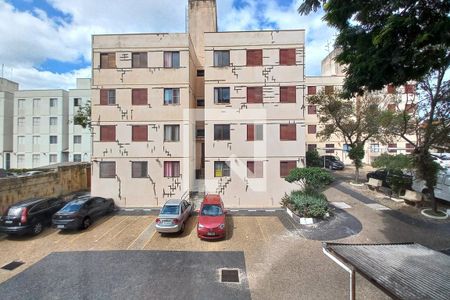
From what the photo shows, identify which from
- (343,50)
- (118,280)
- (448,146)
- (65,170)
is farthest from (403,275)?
(65,170)

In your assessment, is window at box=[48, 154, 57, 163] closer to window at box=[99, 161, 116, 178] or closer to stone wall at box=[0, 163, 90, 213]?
stone wall at box=[0, 163, 90, 213]

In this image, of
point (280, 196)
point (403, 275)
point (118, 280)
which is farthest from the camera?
point (280, 196)

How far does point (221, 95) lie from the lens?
18.9 m

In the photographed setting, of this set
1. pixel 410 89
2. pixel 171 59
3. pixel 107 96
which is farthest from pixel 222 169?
pixel 410 89

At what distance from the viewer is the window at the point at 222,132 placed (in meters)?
18.7

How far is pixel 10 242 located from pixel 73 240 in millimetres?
3099

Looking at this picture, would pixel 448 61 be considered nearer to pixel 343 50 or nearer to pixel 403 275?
pixel 343 50

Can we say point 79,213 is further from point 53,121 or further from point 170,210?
point 53,121

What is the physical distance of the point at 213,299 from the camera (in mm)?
7613

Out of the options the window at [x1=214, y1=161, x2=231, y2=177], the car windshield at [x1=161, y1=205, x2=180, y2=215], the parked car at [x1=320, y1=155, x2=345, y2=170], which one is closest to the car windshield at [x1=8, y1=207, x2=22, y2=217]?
the car windshield at [x1=161, y1=205, x2=180, y2=215]

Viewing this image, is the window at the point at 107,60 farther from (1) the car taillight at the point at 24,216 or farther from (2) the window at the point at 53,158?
(2) the window at the point at 53,158

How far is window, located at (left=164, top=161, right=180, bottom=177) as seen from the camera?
18953mm

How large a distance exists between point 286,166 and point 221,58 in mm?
9605

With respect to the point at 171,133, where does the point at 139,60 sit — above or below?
above
